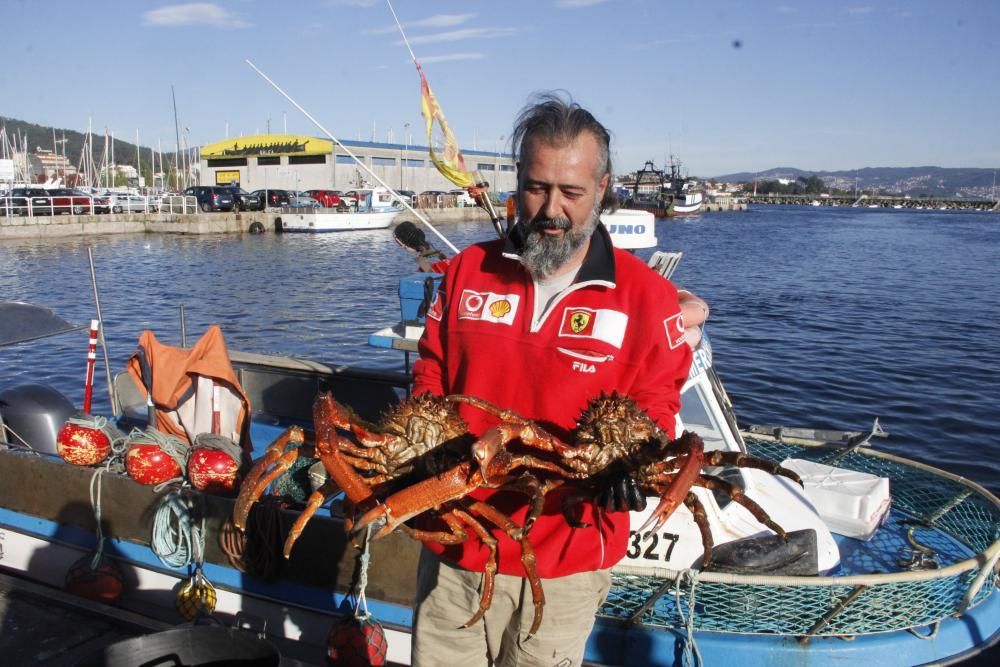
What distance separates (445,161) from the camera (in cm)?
646

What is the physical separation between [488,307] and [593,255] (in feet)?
1.38

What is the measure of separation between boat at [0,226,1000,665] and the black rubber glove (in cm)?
132

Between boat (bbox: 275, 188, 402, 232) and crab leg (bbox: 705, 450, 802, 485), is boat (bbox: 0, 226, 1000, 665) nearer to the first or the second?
crab leg (bbox: 705, 450, 802, 485)

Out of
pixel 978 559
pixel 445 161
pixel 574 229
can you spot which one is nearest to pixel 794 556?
pixel 978 559

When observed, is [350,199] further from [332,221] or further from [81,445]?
[81,445]

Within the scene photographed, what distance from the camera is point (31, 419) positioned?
640 cm

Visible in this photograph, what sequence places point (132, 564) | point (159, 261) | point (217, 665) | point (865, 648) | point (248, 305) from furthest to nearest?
1. point (159, 261)
2. point (248, 305)
3. point (132, 564)
4. point (865, 648)
5. point (217, 665)

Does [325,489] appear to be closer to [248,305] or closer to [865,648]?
[865,648]

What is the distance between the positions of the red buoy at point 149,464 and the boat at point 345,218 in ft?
148

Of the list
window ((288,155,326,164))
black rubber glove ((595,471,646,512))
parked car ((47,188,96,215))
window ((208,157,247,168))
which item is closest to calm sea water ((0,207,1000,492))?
parked car ((47,188,96,215))

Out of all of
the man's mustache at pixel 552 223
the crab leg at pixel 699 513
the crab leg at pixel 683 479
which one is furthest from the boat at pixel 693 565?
the man's mustache at pixel 552 223

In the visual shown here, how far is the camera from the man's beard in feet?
8.63

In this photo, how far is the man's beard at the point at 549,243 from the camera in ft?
8.63

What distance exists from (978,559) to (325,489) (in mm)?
3833
